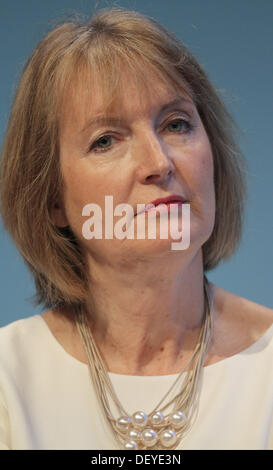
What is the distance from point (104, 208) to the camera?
1763 mm

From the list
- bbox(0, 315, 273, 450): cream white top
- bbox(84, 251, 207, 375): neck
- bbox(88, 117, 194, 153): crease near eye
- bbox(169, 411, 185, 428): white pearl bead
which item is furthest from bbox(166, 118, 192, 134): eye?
bbox(169, 411, 185, 428): white pearl bead

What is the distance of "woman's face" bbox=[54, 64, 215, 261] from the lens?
5.62 feet

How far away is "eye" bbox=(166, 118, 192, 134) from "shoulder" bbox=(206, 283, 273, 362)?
49cm

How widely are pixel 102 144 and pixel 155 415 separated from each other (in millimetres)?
693

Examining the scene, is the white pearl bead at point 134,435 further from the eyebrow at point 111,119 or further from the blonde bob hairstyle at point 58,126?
the eyebrow at point 111,119

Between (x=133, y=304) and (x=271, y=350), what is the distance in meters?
0.38

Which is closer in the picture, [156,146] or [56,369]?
[156,146]

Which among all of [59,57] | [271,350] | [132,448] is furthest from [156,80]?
[132,448]

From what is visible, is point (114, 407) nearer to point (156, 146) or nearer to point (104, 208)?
point (104, 208)

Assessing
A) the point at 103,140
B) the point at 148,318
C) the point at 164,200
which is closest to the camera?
the point at 164,200

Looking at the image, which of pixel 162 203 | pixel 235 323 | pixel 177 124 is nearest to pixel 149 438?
pixel 235 323

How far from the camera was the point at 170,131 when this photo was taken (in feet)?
5.97

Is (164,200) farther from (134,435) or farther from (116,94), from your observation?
(134,435)

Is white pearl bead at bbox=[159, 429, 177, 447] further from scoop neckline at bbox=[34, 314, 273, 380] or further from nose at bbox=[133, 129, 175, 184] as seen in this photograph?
nose at bbox=[133, 129, 175, 184]
